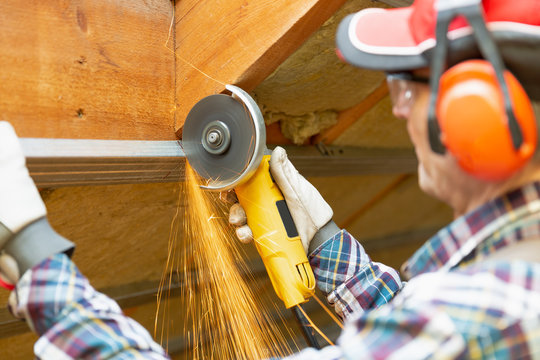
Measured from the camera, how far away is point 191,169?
1.48m

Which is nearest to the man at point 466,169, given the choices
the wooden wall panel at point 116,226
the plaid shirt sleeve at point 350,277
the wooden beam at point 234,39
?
the wooden beam at point 234,39

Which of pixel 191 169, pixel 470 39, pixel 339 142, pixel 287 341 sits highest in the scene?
pixel 470 39

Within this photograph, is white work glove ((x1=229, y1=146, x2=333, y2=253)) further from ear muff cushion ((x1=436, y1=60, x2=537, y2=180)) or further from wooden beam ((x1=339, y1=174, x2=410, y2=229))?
wooden beam ((x1=339, y1=174, x2=410, y2=229))

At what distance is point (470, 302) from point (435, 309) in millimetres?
52

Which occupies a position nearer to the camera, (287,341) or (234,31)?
(234,31)

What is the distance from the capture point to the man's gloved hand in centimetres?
100

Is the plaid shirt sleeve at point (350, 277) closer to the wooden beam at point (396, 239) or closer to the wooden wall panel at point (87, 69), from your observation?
the wooden wall panel at point (87, 69)

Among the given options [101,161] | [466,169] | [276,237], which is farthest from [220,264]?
[466,169]

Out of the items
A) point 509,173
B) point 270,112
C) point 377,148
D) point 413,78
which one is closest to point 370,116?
point 377,148

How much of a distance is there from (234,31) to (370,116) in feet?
3.12

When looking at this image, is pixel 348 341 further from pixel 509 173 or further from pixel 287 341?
pixel 287 341

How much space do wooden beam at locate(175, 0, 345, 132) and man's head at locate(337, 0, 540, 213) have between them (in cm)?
31

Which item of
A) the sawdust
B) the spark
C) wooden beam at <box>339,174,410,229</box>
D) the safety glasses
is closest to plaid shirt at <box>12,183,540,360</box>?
the safety glasses

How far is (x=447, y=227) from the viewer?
37.6 inches
